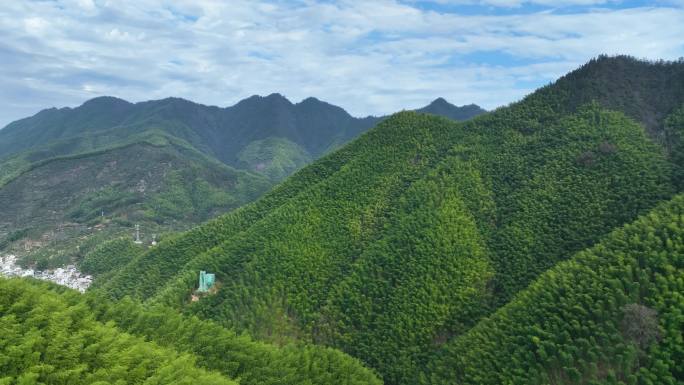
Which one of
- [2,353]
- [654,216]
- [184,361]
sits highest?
[654,216]

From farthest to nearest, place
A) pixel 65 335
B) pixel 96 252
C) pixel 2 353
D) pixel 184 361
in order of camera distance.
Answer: pixel 96 252 → pixel 184 361 → pixel 65 335 → pixel 2 353

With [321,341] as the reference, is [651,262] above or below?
above

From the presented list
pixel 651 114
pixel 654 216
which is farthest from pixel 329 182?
pixel 651 114

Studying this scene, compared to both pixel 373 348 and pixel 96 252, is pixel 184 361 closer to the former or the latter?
pixel 373 348

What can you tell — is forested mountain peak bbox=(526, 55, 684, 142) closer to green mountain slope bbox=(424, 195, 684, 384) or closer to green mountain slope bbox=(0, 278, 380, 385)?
green mountain slope bbox=(424, 195, 684, 384)

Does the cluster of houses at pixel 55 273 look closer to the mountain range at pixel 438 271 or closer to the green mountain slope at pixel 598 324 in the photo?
the mountain range at pixel 438 271

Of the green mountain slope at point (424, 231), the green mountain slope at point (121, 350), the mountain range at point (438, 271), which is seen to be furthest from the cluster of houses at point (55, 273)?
the green mountain slope at point (121, 350)

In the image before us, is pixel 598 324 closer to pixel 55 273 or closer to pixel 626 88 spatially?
pixel 626 88

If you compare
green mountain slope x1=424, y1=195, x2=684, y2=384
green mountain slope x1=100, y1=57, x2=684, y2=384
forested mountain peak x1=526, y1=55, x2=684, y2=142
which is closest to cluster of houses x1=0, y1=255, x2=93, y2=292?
green mountain slope x1=100, y1=57, x2=684, y2=384
